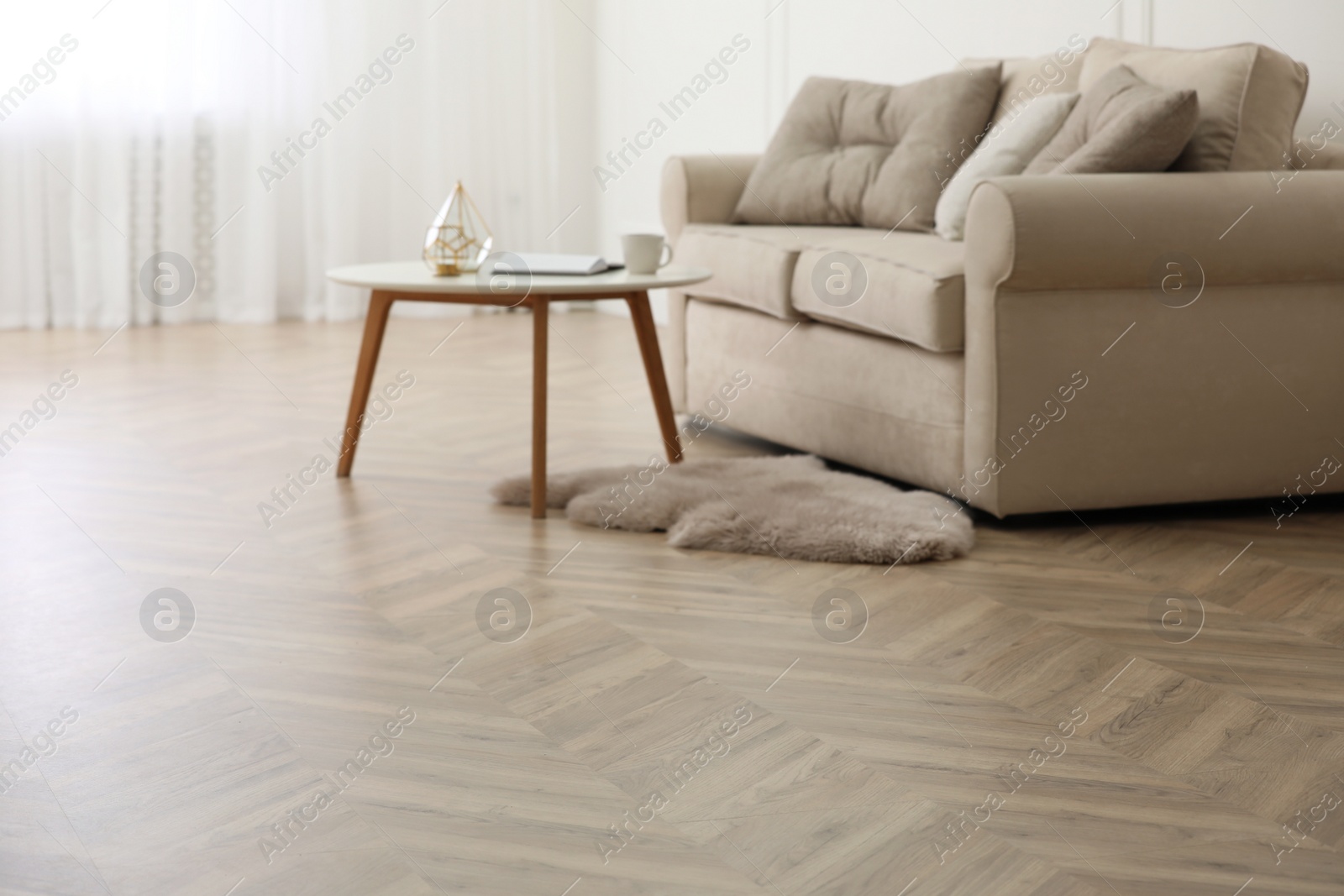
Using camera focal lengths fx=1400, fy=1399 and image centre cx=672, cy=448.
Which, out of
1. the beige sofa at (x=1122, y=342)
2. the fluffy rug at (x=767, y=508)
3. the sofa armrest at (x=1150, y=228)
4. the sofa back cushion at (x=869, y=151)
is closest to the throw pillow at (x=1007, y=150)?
the sofa back cushion at (x=869, y=151)

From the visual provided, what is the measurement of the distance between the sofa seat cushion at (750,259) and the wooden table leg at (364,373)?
31.3 inches

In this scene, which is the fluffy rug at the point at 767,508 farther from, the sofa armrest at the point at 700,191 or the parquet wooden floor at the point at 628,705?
the sofa armrest at the point at 700,191

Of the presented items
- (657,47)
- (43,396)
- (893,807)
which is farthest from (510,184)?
(893,807)

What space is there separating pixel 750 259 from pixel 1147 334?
1.03 meters

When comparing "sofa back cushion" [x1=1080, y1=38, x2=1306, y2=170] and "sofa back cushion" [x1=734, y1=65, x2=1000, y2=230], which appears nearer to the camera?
"sofa back cushion" [x1=1080, y1=38, x2=1306, y2=170]

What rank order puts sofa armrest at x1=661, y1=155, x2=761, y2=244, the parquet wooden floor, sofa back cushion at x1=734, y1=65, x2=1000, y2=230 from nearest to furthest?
the parquet wooden floor < sofa back cushion at x1=734, y1=65, x2=1000, y2=230 < sofa armrest at x1=661, y1=155, x2=761, y2=244

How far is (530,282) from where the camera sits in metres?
2.79

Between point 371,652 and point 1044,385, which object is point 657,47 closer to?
point 1044,385

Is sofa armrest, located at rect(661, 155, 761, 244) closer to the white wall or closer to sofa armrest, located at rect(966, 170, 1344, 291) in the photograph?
the white wall

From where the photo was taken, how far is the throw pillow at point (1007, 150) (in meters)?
3.19

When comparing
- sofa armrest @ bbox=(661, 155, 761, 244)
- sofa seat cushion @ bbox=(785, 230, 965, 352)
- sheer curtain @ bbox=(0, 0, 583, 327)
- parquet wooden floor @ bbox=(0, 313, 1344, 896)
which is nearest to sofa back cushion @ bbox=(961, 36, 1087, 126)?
sofa seat cushion @ bbox=(785, 230, 965, 352)

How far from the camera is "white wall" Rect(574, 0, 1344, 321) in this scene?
3.42 meters

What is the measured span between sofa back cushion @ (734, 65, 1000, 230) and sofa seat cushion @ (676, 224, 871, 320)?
9cm

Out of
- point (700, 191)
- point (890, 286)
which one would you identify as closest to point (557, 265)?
point (890, 286)
